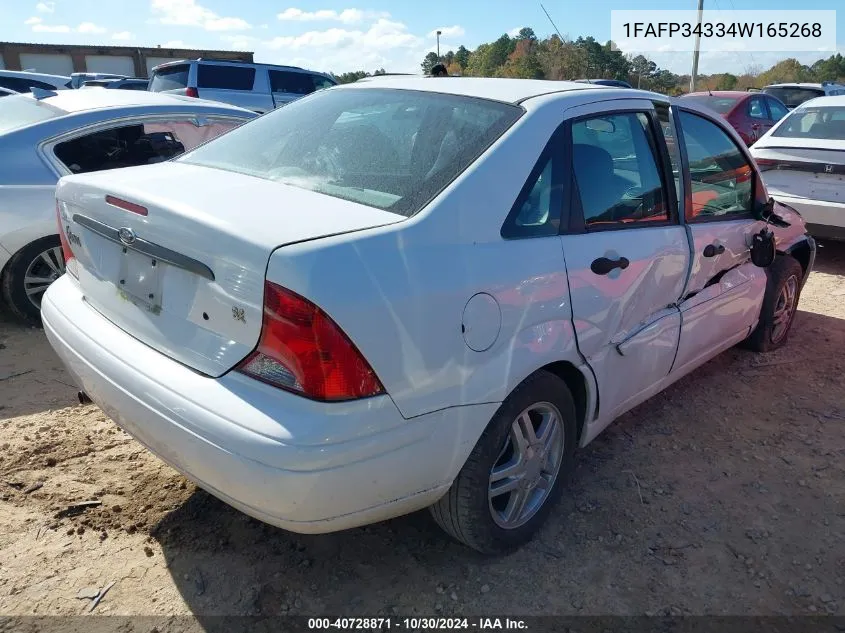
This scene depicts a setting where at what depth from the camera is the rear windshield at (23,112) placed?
4.54 meters

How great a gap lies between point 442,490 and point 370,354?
59 centimetres

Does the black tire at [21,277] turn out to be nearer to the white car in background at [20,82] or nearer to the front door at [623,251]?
the front door at [623,251]

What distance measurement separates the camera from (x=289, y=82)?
13.4m

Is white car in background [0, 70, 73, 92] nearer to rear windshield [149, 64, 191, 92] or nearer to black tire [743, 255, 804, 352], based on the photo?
rear windshield [149, 64, 191, 92]

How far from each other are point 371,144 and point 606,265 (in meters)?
1.02

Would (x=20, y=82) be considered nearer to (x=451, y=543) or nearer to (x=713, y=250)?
(x=713, y=250)

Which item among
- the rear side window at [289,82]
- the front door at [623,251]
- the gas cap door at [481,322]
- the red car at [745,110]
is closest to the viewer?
the gas cap door at [481,322]

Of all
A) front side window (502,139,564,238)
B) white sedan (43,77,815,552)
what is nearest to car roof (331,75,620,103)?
white sedan (43,77,815,552)

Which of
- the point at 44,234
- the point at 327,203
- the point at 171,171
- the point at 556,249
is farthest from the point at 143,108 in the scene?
the point at 556,249

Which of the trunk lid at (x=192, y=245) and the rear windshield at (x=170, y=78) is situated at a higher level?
the rear windshield at (x=170, y=78)

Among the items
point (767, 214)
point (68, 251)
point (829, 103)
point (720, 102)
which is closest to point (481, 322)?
point (68, 251)

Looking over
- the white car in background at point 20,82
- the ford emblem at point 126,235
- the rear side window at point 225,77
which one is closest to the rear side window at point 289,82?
the rear side window at point 225,77

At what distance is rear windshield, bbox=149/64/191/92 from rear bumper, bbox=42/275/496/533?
1137cm

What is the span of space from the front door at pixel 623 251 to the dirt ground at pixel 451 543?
481mm
